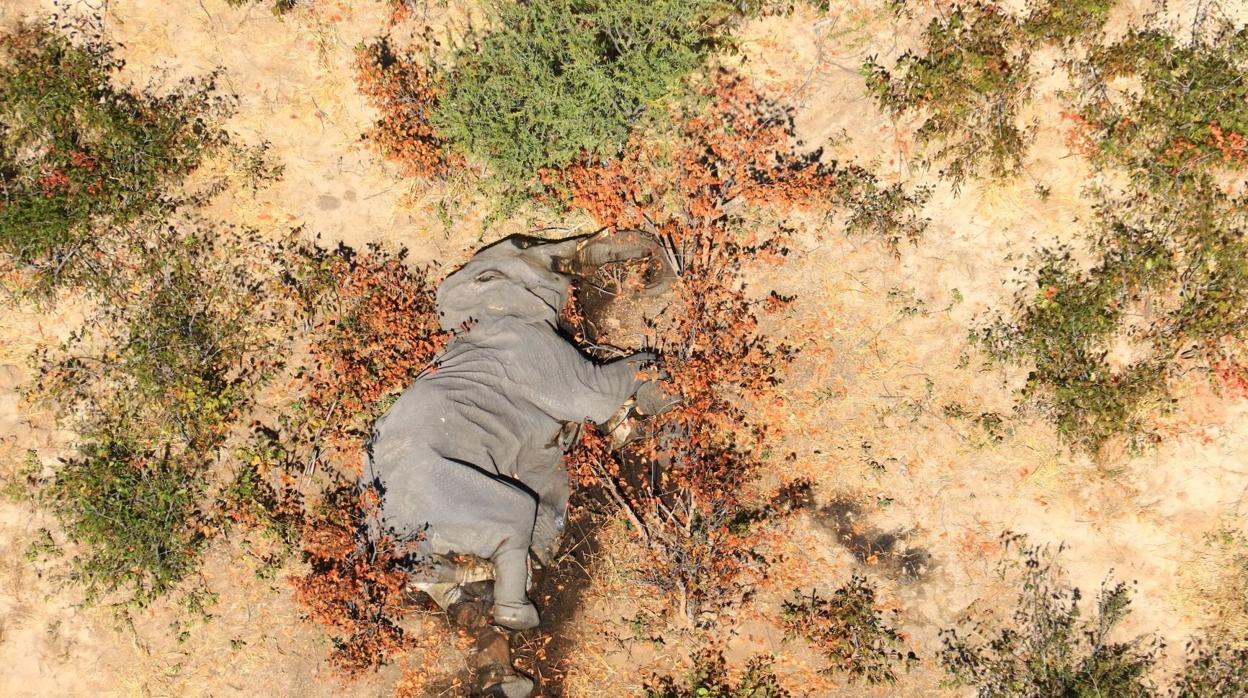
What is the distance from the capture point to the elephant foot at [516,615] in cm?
1038

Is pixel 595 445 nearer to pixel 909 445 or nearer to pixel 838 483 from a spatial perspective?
pixel 838 483

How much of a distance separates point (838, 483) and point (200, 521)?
32.0 feet

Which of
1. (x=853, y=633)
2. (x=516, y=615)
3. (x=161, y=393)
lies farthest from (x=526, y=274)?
(x=853, y=633)

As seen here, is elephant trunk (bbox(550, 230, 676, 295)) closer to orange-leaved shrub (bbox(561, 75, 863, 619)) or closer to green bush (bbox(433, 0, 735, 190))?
orange-leaved shrub (bbox(561, 75, 863, 619))

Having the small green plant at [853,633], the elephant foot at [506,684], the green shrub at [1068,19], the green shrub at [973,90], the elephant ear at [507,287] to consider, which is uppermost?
the green shrub at [1068,19]

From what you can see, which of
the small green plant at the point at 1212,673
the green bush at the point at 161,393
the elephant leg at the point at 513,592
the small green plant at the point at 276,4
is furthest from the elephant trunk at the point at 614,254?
the small green plant at the point at 1212,673

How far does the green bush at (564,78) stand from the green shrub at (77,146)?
4.40 meters

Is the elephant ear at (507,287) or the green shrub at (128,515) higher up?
the elephant ear at (507,287)

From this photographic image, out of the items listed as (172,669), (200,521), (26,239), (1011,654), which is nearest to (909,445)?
(1011,654)

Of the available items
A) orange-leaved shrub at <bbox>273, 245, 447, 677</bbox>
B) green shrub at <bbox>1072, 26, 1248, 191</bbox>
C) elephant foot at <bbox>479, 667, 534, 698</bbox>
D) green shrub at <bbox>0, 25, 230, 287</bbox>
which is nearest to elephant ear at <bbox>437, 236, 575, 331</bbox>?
orange-leaved shrub at <bbox>273, 245, 447, 677</bbox>

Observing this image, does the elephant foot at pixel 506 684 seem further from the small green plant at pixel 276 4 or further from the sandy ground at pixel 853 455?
the small green plant at pixel 276 4

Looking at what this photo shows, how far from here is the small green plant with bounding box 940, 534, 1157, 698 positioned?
10.4 metres

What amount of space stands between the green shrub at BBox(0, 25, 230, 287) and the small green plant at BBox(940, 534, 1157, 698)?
14068mm

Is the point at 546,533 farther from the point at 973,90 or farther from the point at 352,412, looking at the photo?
the point at 973,90
